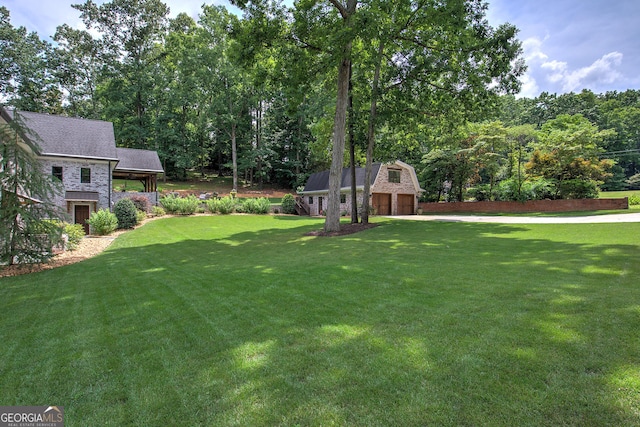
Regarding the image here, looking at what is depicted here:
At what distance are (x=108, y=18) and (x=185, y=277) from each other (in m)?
50.6

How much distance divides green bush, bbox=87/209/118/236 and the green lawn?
400 inches

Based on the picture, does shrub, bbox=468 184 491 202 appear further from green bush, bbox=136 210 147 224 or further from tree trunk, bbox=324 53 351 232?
green bush, bbox=136 210 147 224

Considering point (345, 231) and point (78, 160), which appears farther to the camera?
point (78, 160)

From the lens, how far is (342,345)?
316 centimetres

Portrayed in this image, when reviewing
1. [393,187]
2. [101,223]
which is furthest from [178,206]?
[393,187]

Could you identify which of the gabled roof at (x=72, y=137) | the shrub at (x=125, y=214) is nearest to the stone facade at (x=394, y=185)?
the shrub at (x=125, y=214)

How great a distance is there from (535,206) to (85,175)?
3053 centimetres

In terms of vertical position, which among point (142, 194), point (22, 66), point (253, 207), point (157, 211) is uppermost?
point (22, 66)

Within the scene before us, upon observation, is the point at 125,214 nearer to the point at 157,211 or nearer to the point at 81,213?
the point at 157,211

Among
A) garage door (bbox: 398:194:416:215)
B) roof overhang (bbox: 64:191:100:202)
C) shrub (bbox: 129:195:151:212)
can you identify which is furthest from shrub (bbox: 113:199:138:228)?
garage door (bbox: 398:194:416:215)

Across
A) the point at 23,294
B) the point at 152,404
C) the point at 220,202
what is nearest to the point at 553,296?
the point at 152,404

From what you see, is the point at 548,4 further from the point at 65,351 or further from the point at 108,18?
the point at 108,18

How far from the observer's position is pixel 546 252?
24.5ft

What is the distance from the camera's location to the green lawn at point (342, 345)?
222 cm
